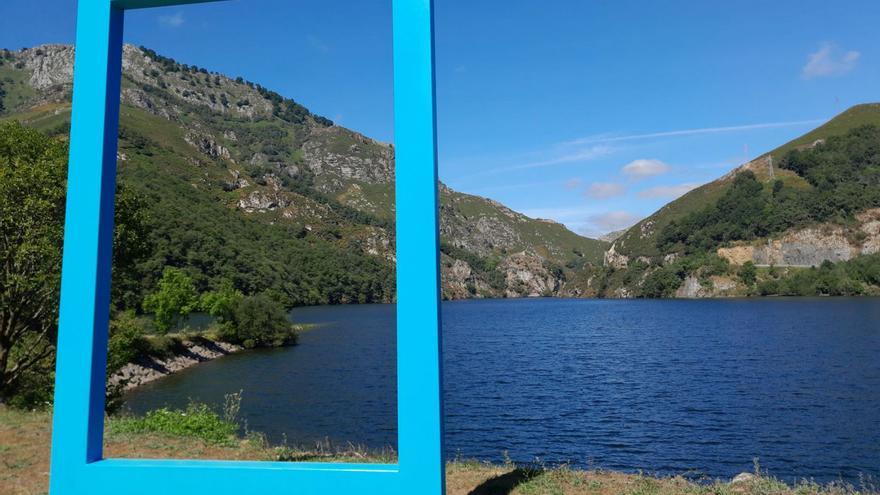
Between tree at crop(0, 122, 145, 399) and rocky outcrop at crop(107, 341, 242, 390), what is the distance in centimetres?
1764

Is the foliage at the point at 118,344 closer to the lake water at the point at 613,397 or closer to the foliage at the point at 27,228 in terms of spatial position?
the foliage at the point at 27,228

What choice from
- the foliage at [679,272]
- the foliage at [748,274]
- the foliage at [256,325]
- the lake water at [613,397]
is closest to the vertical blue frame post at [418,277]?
the lake water at [613,397]

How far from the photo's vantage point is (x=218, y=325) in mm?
66312

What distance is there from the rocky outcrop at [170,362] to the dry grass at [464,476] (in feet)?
96.8

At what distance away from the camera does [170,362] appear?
49.7 metres

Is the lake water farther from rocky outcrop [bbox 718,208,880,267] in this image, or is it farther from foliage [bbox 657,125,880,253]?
foliage [bbox 657,125,880,253]

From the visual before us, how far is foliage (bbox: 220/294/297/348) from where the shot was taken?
6600 centimetres

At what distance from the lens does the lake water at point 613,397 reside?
80.6 feet

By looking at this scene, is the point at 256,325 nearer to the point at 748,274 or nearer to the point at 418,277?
the point at 418,277

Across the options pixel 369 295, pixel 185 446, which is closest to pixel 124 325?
pixel 185 446

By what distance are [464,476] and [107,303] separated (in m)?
5.24

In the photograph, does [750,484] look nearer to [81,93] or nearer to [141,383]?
[81,93]

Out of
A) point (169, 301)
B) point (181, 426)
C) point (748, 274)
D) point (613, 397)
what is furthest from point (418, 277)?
point (748, 274)

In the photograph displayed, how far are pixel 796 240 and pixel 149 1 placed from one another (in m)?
197
